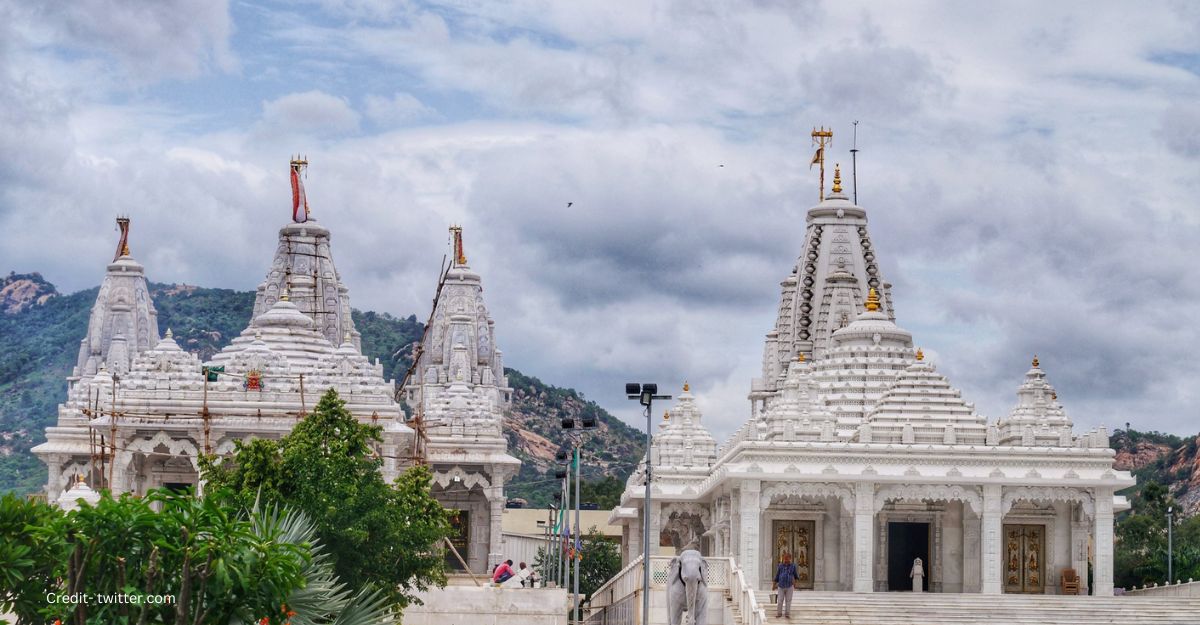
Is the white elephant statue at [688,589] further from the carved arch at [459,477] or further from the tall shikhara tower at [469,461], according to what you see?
the carved arch at [459,477]

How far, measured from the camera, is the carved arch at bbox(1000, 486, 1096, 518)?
5578cm

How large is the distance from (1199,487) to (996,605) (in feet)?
255

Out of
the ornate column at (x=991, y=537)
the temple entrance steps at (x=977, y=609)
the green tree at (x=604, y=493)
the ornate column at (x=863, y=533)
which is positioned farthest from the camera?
the green tree at (x=604, y=493)

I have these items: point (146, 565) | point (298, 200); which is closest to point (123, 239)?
point (298, 200)

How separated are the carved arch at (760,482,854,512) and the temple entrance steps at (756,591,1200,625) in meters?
3.67

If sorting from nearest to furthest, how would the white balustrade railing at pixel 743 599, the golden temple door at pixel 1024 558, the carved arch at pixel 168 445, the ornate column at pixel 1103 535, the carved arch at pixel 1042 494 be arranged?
the white balustrade railing at pixel 743 599 < the ornate column at pixel 1103 535 < the carved arch at pixel 1042 494 < the golden temple door at pixel 1024 558 < the carved arch at pixel 168 445

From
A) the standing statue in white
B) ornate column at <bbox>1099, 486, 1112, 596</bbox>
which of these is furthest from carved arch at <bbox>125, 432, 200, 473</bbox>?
ornate column at <bbox>1099, 486, 1112, 596</bbox>

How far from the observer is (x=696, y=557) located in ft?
145

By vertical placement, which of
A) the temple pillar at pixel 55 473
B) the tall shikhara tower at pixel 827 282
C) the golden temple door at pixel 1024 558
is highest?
the tall shikhara tower at pixel 827 282

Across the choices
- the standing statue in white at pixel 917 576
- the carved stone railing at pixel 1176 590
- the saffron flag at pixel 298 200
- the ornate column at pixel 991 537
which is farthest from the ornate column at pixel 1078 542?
the saffron flag at pixel 298 200

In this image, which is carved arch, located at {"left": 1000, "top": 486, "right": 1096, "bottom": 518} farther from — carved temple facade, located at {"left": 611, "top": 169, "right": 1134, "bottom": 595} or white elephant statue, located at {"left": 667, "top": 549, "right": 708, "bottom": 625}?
white elephant statue, located at {"left": 667, "top": 549, "right": 708, "bottom": 625}

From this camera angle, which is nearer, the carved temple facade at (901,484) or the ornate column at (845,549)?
the carved temple facade at (901,484)

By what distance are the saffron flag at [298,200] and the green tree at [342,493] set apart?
43521 mm

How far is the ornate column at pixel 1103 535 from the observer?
55375mm
